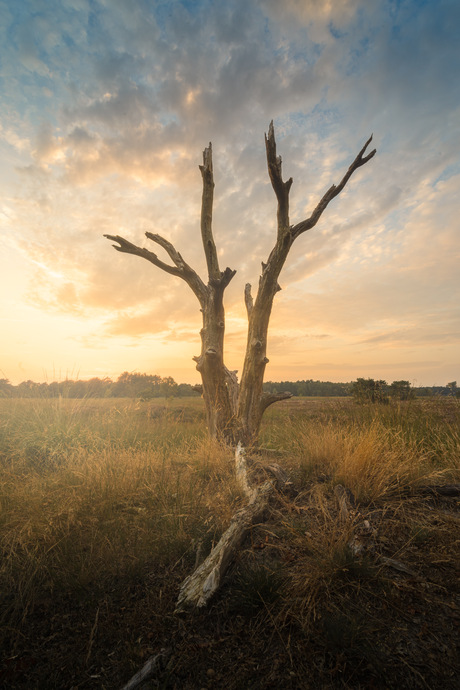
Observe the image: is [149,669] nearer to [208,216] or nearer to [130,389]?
[208,216]

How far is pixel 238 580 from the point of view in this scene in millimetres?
2709

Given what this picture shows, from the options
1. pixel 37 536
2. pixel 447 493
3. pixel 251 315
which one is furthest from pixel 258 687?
pixel 251 315

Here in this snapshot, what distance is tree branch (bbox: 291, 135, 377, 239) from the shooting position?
7801mm

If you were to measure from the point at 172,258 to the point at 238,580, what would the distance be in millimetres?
7166

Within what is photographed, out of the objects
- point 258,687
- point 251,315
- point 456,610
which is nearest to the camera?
point 258,687

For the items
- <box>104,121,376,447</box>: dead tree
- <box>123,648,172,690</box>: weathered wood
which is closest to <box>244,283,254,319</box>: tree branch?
<box>104,121,376,447</box>: dead tree

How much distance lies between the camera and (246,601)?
8.09 feet

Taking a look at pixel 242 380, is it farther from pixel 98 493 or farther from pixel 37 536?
pixel 37 536

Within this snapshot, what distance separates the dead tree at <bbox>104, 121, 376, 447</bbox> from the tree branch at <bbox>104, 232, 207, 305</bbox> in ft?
0.13

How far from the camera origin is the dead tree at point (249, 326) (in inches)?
295

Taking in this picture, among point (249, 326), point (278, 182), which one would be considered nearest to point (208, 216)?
point (278, 182)

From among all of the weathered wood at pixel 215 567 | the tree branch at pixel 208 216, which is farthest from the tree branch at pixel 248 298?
the weathered wood at pixel 215 567

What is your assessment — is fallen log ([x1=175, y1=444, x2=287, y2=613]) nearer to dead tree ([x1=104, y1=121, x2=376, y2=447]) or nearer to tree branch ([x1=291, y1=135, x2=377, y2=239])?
dead tree ([x1=104, y1=121, x2=376, y2=447])

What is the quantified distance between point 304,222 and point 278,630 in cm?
760
